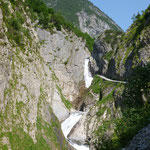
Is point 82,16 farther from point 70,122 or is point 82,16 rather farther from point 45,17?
point 70,122

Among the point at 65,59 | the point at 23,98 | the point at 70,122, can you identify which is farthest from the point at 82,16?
the point at 23,98

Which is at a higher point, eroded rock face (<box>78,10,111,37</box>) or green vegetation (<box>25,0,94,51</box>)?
eroded rock face (<box>78,10,111,37</box>)

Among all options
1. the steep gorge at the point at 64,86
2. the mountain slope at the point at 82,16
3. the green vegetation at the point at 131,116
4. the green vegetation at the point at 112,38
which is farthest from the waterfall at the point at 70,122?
the mountain slope at the point at 82,16

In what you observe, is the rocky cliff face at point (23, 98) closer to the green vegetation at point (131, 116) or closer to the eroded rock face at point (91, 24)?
the green vegetation at point (131, 116)

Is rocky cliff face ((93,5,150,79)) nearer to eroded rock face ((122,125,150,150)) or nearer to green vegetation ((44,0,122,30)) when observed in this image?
eroded rock face ((122,125,150,150))

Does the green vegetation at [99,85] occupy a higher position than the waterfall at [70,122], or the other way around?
the green vegetation at [99,85]

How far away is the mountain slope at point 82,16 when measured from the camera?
384 feet

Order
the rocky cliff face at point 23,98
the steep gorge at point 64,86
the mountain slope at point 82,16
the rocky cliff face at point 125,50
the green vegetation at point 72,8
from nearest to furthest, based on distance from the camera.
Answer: the steep gorge at point 64,86 < the rocky cliff face at point 23,98 < the rocky cliff face at point 125,50 < the mountain slope at point 82,16 < the green vegetation at point 72,8

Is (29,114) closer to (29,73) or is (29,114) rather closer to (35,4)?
(29,73)

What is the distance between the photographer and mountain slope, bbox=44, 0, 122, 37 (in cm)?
11708

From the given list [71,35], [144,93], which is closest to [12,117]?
[144,93]

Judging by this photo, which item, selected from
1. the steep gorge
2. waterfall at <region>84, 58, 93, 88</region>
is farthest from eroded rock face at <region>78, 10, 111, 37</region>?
waterfall at <region>84, 58, 93, 88</region>

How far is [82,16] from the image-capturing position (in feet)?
405

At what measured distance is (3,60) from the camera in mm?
19875
